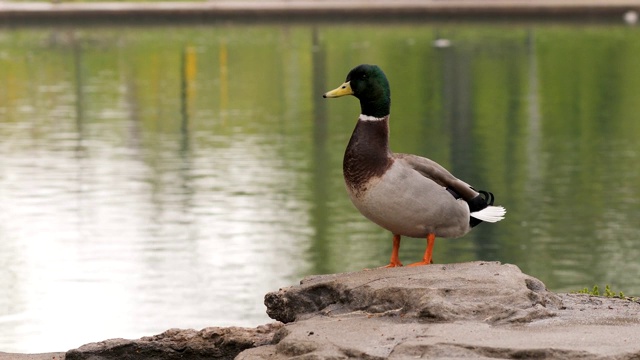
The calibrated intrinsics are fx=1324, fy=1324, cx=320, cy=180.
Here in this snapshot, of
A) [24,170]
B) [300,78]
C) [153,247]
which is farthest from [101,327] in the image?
[300,78]

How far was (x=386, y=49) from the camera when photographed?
46.4m

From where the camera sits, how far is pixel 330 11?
55531 millimetres

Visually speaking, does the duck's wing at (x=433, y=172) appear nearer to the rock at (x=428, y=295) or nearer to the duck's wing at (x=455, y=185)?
the duck's wing at (x=455, y=185)

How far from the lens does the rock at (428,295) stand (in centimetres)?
611

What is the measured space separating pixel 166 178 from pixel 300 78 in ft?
57.3

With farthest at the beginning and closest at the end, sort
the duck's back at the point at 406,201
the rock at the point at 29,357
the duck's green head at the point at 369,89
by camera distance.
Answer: the rock at the point at 29,357 < the duck's green head at the point at 369,89 < the duck's back at the point at 406,201

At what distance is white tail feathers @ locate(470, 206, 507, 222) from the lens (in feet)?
23.3

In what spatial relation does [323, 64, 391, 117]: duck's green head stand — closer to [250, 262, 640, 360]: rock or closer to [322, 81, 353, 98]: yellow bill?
[322, 81, 353, 98]: yellow bill

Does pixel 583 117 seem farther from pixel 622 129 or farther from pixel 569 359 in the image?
pixel 569 359

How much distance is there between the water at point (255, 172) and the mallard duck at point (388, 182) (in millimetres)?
6165

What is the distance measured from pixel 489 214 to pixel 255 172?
15501 mm

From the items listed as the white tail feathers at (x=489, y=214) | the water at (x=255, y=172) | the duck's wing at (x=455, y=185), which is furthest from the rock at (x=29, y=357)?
the water at (x=255, y=172)

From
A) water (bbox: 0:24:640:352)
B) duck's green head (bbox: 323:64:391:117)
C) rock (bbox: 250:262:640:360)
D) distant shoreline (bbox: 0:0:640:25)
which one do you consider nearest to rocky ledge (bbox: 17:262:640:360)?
rock (bbox: 250:262:640:360)

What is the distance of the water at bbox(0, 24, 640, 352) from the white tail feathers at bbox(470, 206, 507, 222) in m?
6.12
